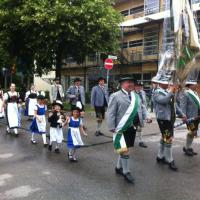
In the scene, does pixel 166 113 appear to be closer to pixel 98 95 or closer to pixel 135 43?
pixel 98 95

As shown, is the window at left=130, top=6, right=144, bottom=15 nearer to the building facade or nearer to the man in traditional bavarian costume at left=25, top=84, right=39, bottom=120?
the building facade

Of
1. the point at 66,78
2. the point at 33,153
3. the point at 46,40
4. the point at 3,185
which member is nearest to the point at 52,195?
the point at 3,185

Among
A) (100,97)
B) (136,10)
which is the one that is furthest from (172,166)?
(136,10)

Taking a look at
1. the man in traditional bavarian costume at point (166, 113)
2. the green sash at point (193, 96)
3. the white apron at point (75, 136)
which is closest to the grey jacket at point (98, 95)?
the white apron at point (75, 136)

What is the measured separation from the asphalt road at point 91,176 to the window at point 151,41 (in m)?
21.1

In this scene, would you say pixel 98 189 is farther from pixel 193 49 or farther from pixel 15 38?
pixel 15 38

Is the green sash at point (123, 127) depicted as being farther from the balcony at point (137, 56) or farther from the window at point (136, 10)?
the window at point (136, 10)

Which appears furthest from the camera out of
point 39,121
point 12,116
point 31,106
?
point 31,106

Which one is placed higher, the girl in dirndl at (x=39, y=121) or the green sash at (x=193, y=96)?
the green sash at (x=193, y=96)

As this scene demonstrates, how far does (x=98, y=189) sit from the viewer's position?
638 cm

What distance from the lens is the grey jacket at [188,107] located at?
875 centimetres

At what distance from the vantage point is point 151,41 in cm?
3102

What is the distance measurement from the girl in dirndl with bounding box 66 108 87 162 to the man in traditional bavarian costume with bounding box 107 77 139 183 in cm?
177

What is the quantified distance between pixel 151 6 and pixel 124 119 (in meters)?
25.0
